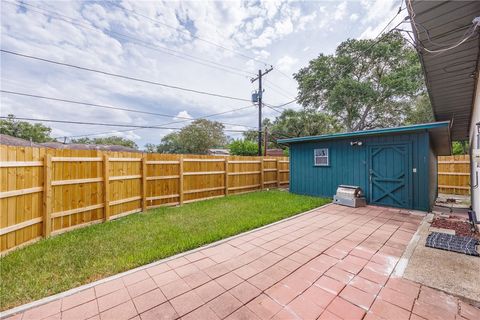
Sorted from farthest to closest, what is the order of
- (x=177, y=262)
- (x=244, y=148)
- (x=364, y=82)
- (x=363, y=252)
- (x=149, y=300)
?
(x=244, y=148)
(x=364, y=82)
(x=363, y=252)
(x=177, y=262)
(x=149, y=300)

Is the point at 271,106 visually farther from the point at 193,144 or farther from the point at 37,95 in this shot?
the point at 193,144

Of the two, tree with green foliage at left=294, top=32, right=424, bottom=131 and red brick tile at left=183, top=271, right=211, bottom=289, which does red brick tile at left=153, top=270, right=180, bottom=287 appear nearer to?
red brick tile at left=183, top=271, right=211, bottom=289

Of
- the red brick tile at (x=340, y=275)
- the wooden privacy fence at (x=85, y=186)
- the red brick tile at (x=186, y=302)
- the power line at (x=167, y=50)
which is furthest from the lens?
the power line at (x=167, y=50)

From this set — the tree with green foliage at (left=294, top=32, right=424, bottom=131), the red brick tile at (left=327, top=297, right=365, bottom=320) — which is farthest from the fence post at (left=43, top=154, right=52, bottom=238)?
the tree with green foliage at (left=294, top=32, right=424, bottom=131)

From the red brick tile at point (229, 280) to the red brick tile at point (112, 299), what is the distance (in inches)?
36.8

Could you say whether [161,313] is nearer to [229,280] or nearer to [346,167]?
[229,280]

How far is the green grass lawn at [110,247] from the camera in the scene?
7.50ft

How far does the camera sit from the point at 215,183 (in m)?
7.98

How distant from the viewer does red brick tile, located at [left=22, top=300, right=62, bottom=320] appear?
1784 mm

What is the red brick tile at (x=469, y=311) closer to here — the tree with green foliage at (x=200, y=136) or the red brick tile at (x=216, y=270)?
the red brick tile at (x=216, y=270)

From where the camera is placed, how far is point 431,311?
1.83m

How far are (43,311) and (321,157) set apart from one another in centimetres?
788

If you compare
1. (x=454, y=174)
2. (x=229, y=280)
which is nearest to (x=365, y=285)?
(x=229, y=280)

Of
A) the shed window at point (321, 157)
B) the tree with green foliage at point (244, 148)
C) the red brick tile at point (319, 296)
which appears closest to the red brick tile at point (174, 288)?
the red brick tile at point (319, 296)
